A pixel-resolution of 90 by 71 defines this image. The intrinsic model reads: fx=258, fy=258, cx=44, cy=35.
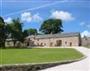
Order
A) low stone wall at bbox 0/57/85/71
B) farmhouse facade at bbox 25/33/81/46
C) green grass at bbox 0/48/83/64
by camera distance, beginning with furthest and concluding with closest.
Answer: farmhouse facade at bbox 25/33/81/46 < green grass at bbox 0/48/83/64 < low stone wall at bbox 0/57/85/71

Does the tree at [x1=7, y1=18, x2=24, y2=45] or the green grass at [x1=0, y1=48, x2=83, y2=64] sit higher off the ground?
the tree at [x1=7, y1=18, x2=24, y2=45]

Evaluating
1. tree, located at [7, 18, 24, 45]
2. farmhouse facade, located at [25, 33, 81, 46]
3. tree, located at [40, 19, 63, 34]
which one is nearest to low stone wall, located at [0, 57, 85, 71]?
tree, located at [40, 19, 63, 34]

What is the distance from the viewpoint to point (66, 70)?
28.2ft

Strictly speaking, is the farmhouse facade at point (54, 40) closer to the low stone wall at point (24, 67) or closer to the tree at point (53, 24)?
the tree at point (53, 24)

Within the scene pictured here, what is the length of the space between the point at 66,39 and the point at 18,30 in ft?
31.9

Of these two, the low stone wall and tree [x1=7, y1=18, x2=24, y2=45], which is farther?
tree [x1=7, y1=18, x2=24, y2=45]

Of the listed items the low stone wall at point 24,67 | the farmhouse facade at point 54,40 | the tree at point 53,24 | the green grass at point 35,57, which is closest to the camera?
the low stone wall at point 24,67

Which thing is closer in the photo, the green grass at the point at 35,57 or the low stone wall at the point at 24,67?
the low stone wall at the point at 24,67

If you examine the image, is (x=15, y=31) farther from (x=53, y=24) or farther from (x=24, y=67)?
(x=24, y=67)

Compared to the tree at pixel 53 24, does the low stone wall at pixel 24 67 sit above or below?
below

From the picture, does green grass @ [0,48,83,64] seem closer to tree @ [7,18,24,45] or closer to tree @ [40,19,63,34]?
tree @ [40,19,63,34]

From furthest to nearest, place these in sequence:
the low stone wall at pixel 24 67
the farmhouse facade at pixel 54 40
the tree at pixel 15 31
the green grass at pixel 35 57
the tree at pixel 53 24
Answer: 1. the farmhouse facade at pixel 54 40
2. the tree at pixel 15 31
3. the tree at pixel 53 24
4. the green grass at pixel 35 57
5. the low stone wall at pixel 24 67

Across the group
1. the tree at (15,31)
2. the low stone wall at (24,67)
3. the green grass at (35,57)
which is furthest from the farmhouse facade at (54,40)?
the low stone wall at (24,67)

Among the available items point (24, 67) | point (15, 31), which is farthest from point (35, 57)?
point (15, 31)
